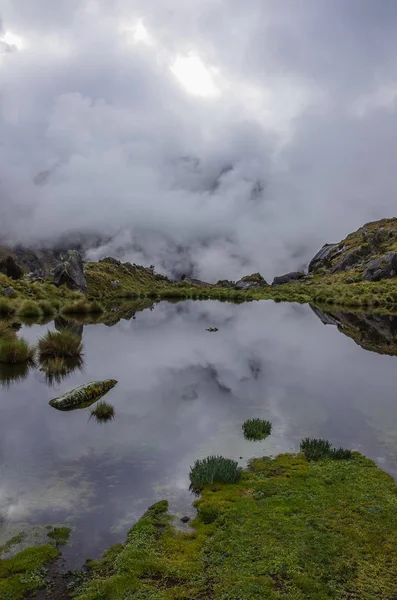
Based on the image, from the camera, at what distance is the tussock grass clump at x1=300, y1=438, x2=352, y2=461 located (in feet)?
39.9

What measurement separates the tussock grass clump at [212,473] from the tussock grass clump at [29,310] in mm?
38718

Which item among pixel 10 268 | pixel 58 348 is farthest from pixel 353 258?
pixel 58 348

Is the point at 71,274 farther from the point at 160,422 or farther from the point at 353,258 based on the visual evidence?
the point at 353,258

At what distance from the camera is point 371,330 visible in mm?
40438

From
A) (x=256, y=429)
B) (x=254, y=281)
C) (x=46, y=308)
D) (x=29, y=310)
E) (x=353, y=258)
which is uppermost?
(x=254, y=281)

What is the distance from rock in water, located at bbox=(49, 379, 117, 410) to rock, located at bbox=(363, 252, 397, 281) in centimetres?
10262

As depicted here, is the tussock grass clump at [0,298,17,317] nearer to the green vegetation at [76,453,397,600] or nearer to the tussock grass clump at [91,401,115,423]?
the tussock grass clump at [91,401,115,423]

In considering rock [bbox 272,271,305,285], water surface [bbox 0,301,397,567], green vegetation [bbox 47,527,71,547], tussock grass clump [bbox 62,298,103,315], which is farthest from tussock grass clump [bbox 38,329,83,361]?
rock [bbox 272,271,305,285]

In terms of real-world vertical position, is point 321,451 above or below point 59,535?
above

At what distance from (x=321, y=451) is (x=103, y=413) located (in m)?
7.36

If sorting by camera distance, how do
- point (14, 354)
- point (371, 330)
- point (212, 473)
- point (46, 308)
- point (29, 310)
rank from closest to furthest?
point (212, 473) → point (14, 354) → point (371, 330) → point (29, 310) → point (46, 308)

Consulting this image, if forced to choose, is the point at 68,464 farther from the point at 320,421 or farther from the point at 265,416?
the point at 320,421

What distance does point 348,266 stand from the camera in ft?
497

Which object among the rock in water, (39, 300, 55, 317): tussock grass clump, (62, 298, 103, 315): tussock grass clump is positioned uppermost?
(62, 298, 103, 315): tussock grass clump
